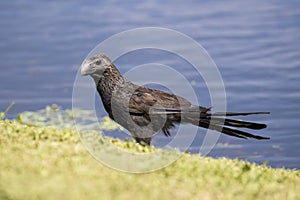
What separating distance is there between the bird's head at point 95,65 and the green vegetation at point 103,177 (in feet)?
3.19

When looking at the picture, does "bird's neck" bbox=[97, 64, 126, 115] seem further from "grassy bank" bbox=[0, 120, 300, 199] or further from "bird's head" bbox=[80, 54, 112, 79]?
"grassy bank" bbox=[0, 120, 300, 199]

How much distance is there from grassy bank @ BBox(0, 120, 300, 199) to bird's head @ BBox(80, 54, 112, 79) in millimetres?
963

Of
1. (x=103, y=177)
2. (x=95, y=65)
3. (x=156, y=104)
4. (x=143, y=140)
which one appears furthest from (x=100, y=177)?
(x=95, y=65)

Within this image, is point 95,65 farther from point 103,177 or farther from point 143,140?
point 103,177

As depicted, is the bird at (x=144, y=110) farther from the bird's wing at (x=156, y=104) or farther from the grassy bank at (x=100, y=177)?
the grassy bank at (x=100, y=177)

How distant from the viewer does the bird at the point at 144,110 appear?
852cm

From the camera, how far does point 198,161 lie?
7742 millimetres

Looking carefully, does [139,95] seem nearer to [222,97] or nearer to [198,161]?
[198,161]

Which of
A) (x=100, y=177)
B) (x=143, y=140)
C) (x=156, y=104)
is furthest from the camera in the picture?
(x=156, y=104)

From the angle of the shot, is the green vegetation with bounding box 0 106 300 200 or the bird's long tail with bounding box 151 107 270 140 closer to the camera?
the green vegetation with bounding box 0 106 300 200

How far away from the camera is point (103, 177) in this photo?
664 cm

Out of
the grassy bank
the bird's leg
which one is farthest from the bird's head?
the grassy bank

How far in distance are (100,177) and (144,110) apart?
207 centimetres

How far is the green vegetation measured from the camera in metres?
6.22
